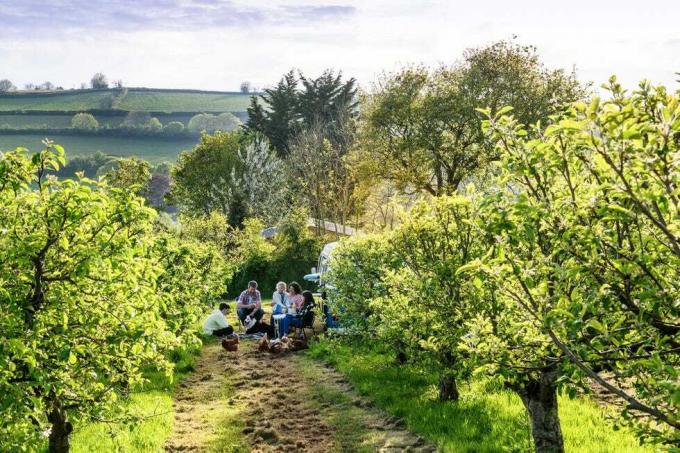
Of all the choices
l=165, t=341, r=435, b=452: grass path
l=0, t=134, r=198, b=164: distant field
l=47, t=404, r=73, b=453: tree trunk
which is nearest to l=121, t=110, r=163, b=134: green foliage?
l=0, t=134, r=198, b=164: distant field

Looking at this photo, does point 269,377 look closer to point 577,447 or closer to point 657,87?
point 577,447

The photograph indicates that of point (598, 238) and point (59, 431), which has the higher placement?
point (598, 238)

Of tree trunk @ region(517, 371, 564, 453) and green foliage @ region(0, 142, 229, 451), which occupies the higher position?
green foliage @ region(0, 142, 229, 451)

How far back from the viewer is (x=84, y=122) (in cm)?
15575

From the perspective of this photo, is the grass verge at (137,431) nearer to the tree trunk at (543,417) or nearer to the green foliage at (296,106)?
the tree trunk at (543,417)

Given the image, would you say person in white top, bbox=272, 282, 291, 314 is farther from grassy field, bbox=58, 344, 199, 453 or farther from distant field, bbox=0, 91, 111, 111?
distant field, bbox=0, 91, 111, 111

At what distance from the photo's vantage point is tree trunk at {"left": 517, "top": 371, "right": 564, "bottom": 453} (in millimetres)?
8141

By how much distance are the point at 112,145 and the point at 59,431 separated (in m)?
154

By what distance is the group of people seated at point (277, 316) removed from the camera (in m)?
19.4

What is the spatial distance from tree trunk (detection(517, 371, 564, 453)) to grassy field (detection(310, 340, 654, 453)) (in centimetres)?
64

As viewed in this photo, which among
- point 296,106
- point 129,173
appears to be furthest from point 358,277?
point 296,106

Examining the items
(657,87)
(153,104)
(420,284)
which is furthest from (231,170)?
(153,104)

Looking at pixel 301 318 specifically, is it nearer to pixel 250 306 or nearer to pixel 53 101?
pixel 250 306

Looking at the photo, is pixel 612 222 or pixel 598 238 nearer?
pixel 598 238
